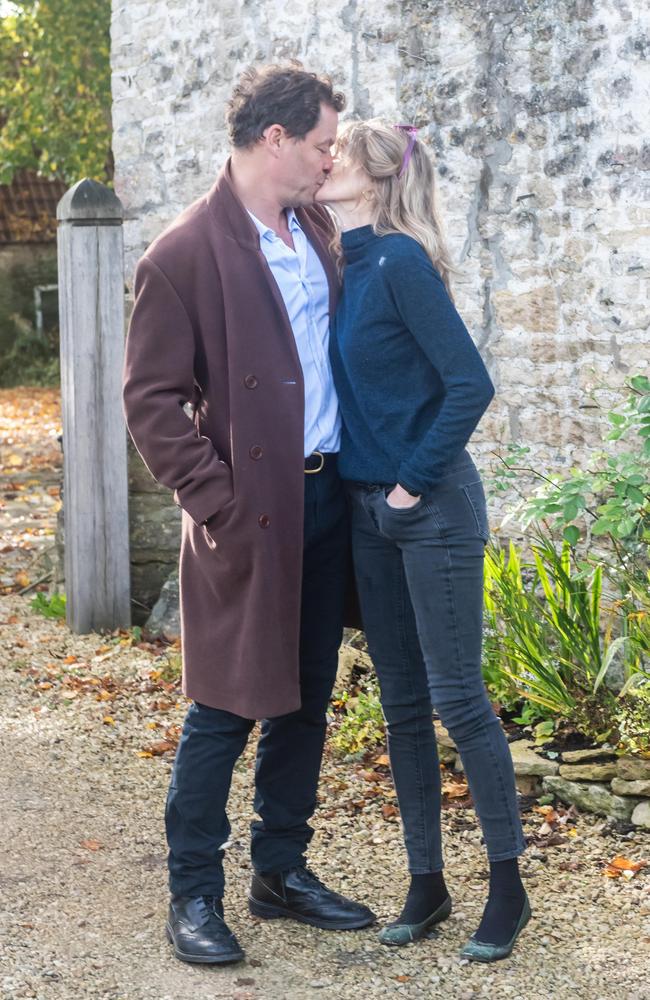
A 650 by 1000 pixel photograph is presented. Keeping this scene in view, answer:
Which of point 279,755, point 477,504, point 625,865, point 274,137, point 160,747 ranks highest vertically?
point 274,137

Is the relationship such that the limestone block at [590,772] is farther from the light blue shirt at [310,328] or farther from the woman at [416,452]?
the light blue shirt at [310,328]

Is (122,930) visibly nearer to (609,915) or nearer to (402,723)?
(402,723)

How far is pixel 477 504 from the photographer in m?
3.13

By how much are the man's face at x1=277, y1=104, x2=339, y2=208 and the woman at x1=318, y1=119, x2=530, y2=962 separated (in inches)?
1.6

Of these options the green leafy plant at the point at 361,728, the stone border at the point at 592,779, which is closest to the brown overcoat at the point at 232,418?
the stone border at the point at 592,779

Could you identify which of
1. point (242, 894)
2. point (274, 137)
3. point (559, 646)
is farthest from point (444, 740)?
point (274, 137)

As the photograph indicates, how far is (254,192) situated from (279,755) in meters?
1.47

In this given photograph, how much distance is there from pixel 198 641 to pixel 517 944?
1.11m

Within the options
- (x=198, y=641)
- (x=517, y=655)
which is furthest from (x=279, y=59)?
(x=198, y=641)

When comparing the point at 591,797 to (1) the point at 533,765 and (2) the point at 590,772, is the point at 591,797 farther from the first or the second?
(1) the point at 533,765

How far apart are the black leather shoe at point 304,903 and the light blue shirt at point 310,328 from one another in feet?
3.85

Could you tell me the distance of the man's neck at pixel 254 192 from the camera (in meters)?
3.23

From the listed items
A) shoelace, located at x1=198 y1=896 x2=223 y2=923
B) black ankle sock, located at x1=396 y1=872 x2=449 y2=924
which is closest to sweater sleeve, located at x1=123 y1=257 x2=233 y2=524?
shoelace, located at x1=198 y1=896 x2=223 y2=923

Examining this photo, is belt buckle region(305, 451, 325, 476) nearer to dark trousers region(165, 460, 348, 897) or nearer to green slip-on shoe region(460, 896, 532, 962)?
dark trousers region(165, 460, 348, 897)
